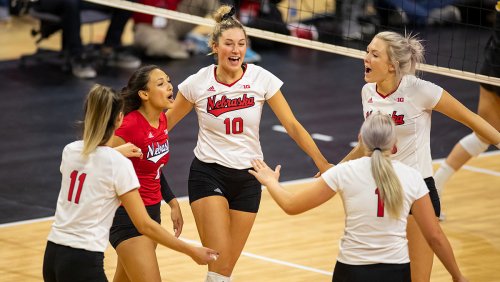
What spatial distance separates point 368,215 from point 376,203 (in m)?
0.08

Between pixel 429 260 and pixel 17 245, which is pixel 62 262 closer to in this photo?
pixel 429 260

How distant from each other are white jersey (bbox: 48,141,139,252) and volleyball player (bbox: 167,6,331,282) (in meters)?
1.55

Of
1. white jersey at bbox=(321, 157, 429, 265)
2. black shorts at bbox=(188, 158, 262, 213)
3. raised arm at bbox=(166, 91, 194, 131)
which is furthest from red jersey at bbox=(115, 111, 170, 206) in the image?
white jersey at bbox=(321, 157, 429, 265)

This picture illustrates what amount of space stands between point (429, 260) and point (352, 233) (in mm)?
1502

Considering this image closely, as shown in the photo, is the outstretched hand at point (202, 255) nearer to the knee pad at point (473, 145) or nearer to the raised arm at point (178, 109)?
the raised arm at point (178, 109)

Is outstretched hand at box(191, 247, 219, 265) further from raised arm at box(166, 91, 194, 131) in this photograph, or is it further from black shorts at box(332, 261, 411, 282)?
raised arm at box(166, 91, 194, 131)

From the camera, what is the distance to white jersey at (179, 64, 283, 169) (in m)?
8.00

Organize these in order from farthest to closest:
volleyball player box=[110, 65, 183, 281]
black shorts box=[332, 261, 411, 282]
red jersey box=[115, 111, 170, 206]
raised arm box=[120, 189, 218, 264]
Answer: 1. red jersey box=[115, 111, 170, 206]
2. volleyball player box=[110, 65, 183, 281]
3. raised arm box=[120, 189, 218, 264]
4. black shorts box=[332, 261, 411, 282]

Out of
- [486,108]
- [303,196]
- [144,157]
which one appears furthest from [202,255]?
[486,108]

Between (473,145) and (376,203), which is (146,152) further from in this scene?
(473,145)

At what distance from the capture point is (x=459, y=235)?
10.6m

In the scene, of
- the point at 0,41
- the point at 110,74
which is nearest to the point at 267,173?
the point at 110,74

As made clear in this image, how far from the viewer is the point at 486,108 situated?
35.0 feet

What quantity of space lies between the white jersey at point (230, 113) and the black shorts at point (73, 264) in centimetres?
182
